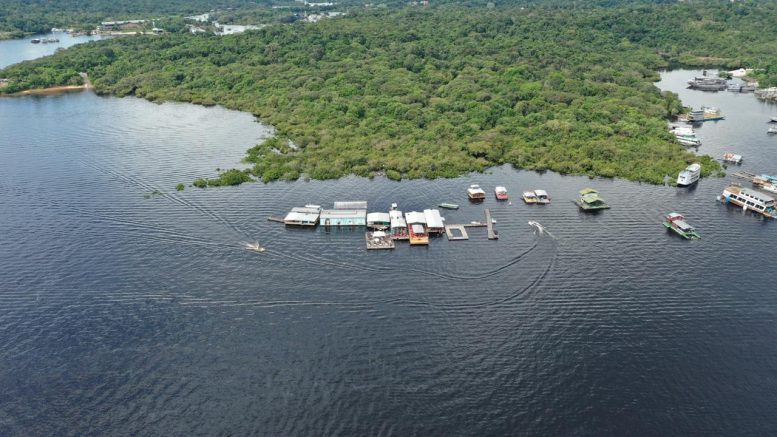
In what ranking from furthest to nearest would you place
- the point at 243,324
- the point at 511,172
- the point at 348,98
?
the point at 348,98 → the point at 511,172 → the point at 243,324

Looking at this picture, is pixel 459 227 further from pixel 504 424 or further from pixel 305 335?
pixel 504 424

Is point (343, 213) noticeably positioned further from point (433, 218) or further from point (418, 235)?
point (433, 218)

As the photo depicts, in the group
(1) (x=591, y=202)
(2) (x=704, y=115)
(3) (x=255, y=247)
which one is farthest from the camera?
(2) (x=704, y=115)

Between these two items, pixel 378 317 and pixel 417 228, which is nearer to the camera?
pixel 378 317

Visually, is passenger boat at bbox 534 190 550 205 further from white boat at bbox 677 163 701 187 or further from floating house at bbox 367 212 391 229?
floating house at bbox 367 212 391 229

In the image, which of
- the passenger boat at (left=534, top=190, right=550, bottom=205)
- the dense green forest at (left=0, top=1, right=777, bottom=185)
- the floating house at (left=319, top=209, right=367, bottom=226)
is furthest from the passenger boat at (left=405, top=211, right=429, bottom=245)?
the passenger boat at (left=534, top=190, right=550, bottom=205)

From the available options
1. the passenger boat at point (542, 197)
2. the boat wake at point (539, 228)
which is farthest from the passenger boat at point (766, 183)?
the boat wake at point (539, 228)

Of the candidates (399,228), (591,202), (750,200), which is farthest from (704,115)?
(399,228)

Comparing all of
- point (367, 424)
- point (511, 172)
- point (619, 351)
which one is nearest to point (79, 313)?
point (367, 424)
